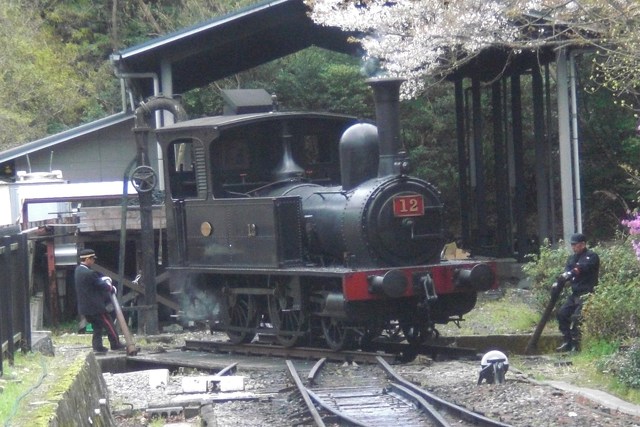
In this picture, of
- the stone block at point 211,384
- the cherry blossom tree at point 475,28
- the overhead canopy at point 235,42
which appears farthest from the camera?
the overhead canopy at point 235,42

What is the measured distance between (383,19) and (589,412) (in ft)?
28.1

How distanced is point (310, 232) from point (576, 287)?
10.8 feet

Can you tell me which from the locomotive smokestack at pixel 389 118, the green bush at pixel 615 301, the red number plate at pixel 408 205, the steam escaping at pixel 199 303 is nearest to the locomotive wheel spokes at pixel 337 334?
the red number plate at pixel 408 205

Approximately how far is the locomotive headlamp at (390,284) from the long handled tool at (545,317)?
213cm

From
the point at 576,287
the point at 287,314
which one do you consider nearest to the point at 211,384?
the point at 287,314

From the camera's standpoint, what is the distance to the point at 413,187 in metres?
12.6

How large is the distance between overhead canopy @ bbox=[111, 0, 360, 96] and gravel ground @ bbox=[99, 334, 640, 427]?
904 centimetres

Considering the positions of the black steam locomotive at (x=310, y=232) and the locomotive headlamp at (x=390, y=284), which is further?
the black steam locomotive at (x=310, y=232)

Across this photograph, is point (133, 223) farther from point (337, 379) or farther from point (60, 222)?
point (337, 379)

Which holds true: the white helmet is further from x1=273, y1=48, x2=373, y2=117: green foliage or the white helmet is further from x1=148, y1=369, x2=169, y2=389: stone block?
x1=273, y1=48, x2=373, y2=117: green foliage

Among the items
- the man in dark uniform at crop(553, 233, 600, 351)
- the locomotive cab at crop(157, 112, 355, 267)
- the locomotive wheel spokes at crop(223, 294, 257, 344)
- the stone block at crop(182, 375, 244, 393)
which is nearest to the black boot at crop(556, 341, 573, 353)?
the man in dark uniform at crop(553, 233, 600, 351)

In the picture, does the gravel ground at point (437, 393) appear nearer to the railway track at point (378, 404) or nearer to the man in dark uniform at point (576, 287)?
the railway track at point (378, 404)

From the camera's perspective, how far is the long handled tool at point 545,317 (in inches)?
516

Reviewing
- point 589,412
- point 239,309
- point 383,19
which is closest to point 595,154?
point 383,19
